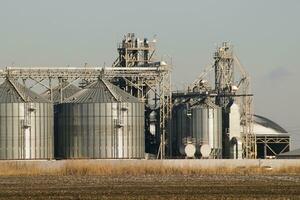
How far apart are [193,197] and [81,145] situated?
6532 centimetres

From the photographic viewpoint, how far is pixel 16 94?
114 metres

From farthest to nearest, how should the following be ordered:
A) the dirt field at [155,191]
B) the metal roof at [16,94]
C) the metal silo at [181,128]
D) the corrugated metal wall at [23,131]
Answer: the metal silo at [181,128] → the metal roof at [16,94] → the corrugated metal wall at [23,131] → the dirt field at [155,191]

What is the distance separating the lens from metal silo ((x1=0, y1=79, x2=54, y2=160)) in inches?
4407

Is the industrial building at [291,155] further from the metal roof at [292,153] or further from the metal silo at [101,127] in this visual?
the metal silo at [101,127]

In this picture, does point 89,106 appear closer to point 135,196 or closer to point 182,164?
point 182,164

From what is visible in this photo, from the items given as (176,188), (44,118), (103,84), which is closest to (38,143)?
(44,118)

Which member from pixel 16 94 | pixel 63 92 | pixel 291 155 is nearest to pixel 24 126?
pixel 16 94

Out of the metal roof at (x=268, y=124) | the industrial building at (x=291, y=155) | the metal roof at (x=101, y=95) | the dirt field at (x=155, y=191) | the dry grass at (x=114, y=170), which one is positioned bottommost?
the dirt field at (x=155, y=191)

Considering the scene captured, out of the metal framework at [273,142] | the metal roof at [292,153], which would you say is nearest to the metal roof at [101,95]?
the metal roof at [292,153]

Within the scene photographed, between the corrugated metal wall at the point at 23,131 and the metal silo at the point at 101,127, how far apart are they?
282 cm

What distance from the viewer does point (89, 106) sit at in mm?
114375

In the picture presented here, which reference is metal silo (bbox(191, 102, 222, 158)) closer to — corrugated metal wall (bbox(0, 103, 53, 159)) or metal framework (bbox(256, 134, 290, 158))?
metal framework (bbox(256, 134, 290, 158))

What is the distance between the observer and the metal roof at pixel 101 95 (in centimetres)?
11512

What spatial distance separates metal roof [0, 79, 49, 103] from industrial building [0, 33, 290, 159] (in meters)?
0.11
